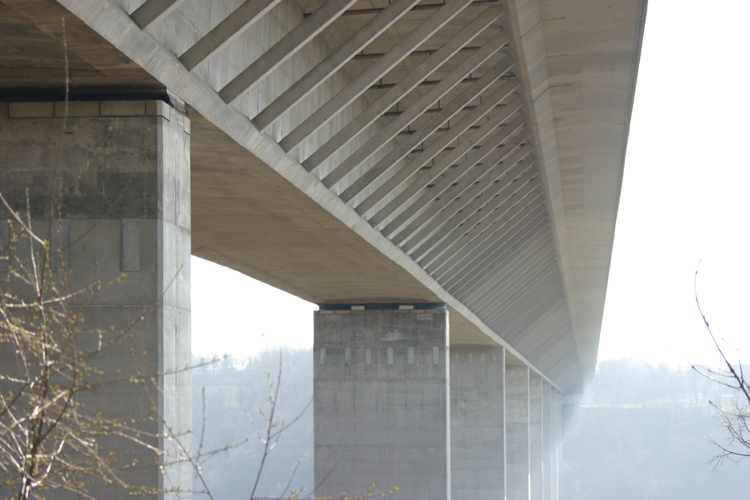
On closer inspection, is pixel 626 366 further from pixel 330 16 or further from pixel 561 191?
pixel 330 16

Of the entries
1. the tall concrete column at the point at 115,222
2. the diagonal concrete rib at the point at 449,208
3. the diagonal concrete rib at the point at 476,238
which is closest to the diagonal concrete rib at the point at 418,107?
the diagonal concrete rib at the point at 449,208

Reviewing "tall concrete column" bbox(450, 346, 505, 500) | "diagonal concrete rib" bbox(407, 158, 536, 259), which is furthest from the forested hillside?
"diagonal concrete rib" bbox(407, 158, 536, 259)

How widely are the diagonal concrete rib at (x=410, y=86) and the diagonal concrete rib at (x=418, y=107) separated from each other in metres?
0.02

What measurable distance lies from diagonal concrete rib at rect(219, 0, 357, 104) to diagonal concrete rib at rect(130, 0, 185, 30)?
1713mm

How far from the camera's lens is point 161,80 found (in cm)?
713

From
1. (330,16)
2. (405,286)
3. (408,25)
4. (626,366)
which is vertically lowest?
(626,366)

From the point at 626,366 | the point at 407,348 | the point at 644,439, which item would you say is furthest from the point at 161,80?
the point at 626,366

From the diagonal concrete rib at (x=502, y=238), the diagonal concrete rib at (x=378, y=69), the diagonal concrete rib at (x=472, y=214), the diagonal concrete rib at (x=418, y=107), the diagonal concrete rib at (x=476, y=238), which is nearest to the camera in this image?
the diagonal concrete rib at (x=378, y=69)

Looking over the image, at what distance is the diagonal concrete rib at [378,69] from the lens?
31.2 feet

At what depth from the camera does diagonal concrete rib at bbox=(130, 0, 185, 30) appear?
647 cm

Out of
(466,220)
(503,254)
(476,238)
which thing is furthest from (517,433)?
(466,220)

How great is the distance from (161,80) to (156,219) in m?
1.09

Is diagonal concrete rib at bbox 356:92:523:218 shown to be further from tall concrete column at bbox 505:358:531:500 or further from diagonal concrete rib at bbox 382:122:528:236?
tall concrete column at bbox 505:358:531:500

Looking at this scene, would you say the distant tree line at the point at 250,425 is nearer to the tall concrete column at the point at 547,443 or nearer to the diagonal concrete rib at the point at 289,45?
the tall concrete column at the point at 547,443
